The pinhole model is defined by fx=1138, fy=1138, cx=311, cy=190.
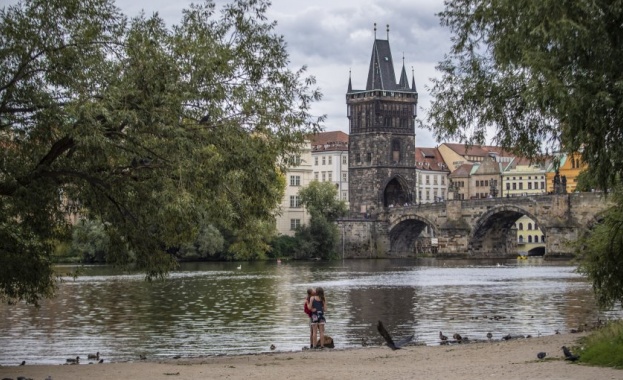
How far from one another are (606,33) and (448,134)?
23.8 ft

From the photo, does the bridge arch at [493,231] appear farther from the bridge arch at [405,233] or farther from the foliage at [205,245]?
the foliage at [205,245]

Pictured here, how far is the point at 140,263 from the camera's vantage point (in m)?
23.2

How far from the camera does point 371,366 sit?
20641mm

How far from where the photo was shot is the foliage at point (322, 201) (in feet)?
384

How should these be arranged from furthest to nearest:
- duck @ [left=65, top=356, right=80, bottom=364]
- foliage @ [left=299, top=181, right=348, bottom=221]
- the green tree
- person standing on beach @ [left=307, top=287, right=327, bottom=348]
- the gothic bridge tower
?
1. the gothic bridge tower
2. foliage @ [left=299, top=181, right=348, bottom=221]
3. the green tree
4. person standing on beach @ [left=307, top=287, right=327, bottom=348]
5. duck @ [left=65, top=356, right=80, bottom=364]

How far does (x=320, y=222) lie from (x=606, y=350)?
94288 mm

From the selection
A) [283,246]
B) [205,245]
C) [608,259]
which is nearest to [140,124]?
[608,259]

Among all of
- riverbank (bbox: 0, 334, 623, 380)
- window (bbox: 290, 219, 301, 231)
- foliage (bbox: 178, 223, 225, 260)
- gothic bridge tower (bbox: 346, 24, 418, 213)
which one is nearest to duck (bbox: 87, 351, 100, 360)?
riverbank (bbox: 0, 334, 623, 380)

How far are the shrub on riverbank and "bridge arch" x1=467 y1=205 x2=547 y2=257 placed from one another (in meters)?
87.4

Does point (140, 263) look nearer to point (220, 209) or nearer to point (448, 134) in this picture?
point (220, 209)

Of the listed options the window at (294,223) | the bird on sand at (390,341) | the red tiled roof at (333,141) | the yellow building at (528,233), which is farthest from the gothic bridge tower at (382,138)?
the bird on sand at (390,341)

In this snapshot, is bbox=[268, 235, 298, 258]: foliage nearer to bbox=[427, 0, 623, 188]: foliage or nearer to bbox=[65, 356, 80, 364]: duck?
bbox=[65, 356, 80, 364]: duck

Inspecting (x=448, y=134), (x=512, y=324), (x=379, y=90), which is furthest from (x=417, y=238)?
(x=448, y=134)

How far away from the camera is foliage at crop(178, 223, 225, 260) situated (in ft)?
320
